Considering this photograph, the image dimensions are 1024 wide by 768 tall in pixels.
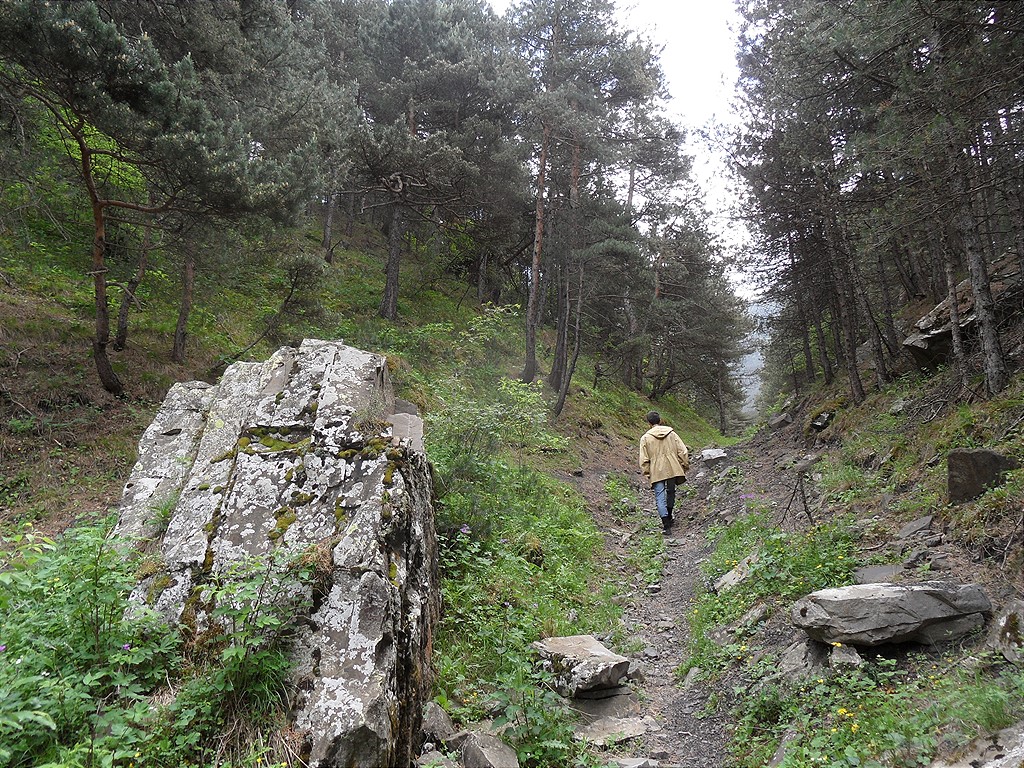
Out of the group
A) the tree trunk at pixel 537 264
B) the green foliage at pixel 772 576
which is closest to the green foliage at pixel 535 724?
the green foliage at pixel 772 576

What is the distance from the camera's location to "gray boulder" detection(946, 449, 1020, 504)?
5441 millimetres

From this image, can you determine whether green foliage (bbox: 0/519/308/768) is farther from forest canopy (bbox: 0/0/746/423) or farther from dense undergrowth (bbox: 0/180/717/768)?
forest canopy (bbox: 0/0/746/423)

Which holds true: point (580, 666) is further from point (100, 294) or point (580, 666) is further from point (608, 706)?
point (100, 294)

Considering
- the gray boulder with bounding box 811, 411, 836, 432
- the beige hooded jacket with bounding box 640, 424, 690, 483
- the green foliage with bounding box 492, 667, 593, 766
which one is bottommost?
the green foliage with bounding box 492, 667, 593, 766

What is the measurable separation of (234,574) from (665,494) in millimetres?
8414

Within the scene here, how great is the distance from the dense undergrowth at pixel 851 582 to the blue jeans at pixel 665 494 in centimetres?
118

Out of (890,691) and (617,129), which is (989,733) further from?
(617,129)

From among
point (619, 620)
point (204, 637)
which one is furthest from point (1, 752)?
point (619, 620)

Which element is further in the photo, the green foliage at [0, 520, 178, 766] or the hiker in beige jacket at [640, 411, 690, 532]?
the hiker in beige jacket at [640, 411, 690, 532]

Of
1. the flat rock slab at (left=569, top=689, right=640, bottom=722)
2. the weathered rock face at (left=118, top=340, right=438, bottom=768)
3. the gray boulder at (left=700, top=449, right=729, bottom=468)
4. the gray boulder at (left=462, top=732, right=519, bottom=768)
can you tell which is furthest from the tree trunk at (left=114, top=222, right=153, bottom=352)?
the gray boulder at (left=700, top=449, right=729, bottom=468)

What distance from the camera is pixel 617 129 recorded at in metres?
19.6

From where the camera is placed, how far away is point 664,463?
1009cm

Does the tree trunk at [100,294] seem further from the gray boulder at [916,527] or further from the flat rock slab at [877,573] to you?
the gray boulder at [916,527]

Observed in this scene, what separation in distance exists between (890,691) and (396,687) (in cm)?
322
